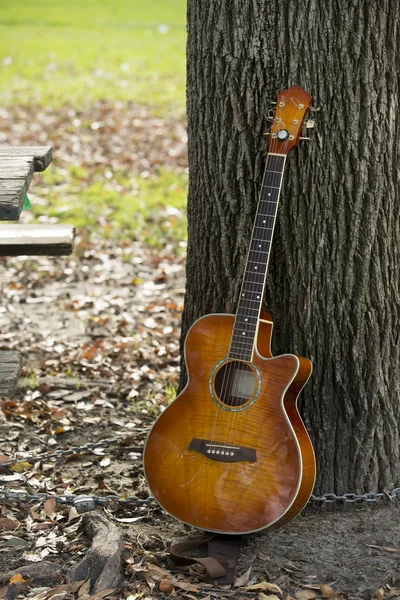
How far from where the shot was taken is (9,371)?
3.48 m

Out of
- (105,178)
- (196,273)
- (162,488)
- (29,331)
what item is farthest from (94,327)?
(105,178)

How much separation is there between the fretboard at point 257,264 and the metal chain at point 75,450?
1.17m

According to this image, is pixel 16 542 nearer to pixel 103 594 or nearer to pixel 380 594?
pixel 103 594

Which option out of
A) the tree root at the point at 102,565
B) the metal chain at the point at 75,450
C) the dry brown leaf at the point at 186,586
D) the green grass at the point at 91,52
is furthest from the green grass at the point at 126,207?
the dry brown leaf at the point at 186,586

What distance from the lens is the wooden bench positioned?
312 centimetres

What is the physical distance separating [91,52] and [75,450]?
1484 centimetres

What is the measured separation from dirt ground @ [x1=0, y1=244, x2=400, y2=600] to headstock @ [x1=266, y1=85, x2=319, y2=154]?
1619 millimetres

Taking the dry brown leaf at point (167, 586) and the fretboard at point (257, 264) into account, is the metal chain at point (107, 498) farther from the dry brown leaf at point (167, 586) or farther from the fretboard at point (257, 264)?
the fretboard at point (257, 264)

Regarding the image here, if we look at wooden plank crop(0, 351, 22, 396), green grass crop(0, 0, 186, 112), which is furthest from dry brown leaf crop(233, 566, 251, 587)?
green grass crop(0, 0, 186, 112)

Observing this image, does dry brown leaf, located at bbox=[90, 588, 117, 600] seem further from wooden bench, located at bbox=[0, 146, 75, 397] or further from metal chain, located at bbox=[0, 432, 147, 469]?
metal chain, located at bbox=[0, 432, 147, 469]

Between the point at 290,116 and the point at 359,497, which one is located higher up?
the point at 290,116

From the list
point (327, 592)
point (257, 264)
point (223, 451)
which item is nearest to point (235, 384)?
point (223, 451)

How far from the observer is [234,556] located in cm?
318

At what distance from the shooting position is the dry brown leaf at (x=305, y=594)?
3.02 m
